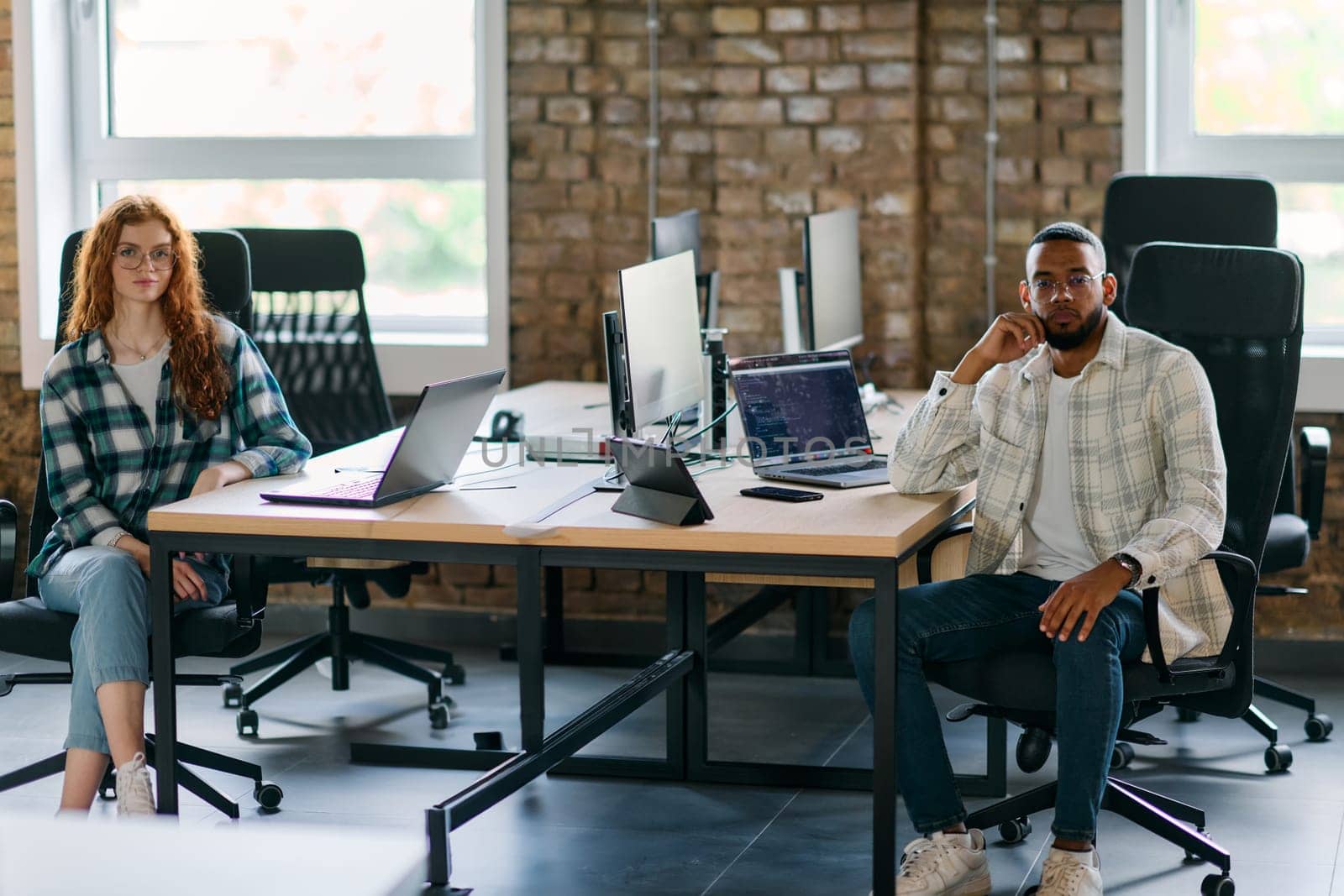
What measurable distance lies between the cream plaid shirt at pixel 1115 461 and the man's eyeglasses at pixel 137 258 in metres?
1.49

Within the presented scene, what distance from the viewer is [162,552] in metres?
3.02

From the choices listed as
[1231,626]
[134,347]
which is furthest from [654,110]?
[1231,626]

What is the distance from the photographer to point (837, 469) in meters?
3.38

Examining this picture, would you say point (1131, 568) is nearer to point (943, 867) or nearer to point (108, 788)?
point (943, 867)

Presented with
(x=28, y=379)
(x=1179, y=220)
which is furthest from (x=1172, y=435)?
(x=28, y=379)

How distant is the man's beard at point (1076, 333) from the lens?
3.11 metres

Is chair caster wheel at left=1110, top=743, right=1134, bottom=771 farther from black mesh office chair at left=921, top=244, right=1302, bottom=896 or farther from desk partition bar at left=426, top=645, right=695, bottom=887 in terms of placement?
desk partition bar at left=426, top=645, right=695, bottom=887

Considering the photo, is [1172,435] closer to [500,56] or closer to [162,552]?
[162,552]

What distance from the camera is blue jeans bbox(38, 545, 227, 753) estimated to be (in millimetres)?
3084

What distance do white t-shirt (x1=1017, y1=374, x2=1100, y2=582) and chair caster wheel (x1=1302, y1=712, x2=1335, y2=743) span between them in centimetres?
126

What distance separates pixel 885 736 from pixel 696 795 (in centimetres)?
89

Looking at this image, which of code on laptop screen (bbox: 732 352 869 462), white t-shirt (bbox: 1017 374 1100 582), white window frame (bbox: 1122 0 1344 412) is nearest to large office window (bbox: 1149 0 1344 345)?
white window frame (bbox: 1122 0 1344 412)

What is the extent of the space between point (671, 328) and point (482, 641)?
1880mm

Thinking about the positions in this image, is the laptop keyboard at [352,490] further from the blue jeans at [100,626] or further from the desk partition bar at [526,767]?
the desk partition bar at [526,767]
